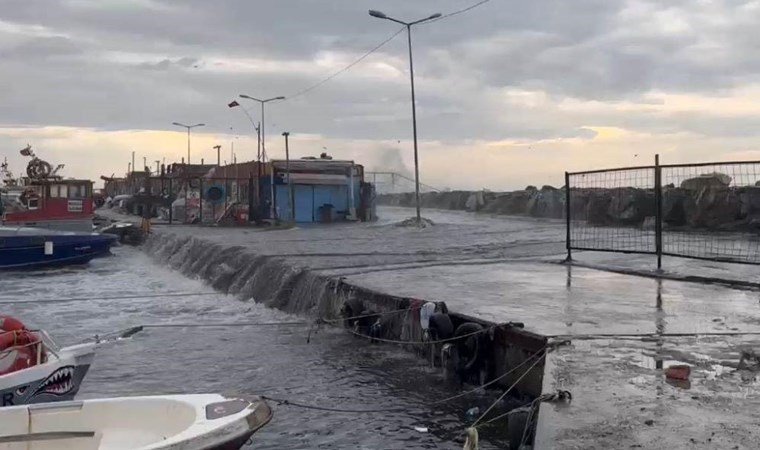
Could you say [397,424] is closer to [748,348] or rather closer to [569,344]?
[569,344]

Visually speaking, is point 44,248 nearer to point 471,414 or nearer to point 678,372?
point 471,414

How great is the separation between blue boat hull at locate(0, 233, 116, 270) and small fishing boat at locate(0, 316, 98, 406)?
60.0ft

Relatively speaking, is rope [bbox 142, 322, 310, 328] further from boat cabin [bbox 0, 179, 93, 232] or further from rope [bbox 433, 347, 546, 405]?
boat cabin [bbox 0, 179, 93, 232]

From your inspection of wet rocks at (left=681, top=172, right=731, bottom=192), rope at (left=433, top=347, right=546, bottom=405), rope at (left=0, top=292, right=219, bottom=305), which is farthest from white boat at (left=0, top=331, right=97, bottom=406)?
wet rocks at (left=681, top=172, right=731, bottom=192)

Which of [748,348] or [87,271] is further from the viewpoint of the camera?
[87,271]

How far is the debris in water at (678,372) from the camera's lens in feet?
21.0

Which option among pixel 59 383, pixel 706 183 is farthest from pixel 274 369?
pixel 706 183

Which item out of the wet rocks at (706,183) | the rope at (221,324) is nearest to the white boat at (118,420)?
the rope at (221,324)

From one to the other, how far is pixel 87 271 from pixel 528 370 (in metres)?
21.1

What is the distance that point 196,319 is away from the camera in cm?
1578

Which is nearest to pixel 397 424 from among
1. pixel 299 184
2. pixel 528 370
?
pixel 528 370

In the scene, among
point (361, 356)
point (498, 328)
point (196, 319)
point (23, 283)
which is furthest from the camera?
point (23, 283)

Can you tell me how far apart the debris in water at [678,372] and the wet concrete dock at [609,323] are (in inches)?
2.4

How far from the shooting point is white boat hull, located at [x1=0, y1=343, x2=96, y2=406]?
7.47 metres
